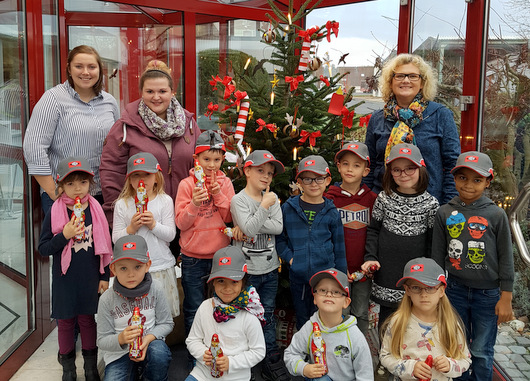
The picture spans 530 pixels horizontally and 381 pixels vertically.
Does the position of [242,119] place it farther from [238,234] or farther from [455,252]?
[455,252]

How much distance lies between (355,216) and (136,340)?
169 cm

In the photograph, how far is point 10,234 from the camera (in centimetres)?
397

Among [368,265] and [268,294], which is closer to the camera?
[368,265]

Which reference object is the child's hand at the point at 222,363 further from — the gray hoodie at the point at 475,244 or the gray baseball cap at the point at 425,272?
the gray hoodie at the point at 475,244

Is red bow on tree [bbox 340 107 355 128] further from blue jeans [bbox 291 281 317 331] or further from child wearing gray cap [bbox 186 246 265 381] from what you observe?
child wearing gray cap [bbox 186 246 265 381]

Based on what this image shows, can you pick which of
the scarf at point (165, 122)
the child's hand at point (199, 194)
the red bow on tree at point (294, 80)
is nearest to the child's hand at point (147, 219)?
the child's hand at point (199, 194)

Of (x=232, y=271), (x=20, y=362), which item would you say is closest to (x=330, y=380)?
(x=232, y=271)

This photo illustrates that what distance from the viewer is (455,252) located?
3.19 m

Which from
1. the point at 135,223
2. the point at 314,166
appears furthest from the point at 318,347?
the point at 135,223

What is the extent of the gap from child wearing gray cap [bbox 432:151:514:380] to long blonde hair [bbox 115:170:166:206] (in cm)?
188

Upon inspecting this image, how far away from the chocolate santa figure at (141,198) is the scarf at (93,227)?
0.31 metres

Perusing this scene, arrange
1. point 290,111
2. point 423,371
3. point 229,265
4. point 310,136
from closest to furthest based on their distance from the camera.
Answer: point 423,371
point 229,265
point 310,136
point 290,111

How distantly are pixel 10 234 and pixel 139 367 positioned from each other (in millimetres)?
1523

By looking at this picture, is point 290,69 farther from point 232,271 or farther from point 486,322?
point 486,322
